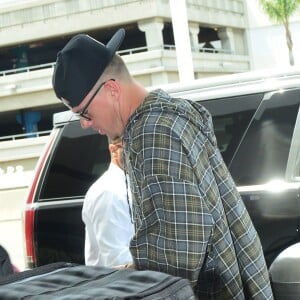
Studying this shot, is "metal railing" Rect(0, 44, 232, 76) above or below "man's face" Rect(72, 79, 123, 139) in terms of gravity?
above

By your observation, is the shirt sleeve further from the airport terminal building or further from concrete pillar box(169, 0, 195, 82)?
the airport terminal building

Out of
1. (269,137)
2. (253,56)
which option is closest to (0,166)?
(253,56)

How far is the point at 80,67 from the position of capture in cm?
238

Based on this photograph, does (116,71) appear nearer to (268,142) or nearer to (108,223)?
(108,223)

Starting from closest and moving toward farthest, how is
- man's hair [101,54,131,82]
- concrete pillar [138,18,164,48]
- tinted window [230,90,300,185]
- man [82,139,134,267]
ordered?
1. man's hair [101,54,131,82]
2. man [82,139,134,267]
3. tinted window [230,90,300,185]
4. concrete pillar [138,18,164,48]

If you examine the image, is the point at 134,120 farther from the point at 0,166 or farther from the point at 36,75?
the point at 36,75

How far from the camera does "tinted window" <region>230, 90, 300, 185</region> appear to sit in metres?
4.30

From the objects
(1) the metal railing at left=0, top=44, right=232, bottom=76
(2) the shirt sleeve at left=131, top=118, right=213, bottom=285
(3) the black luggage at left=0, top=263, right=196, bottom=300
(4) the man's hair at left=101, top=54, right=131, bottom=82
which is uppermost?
(1) the metal railing at left=0, top=44, right=232, bottom=76

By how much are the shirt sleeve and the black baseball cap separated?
0.84ft

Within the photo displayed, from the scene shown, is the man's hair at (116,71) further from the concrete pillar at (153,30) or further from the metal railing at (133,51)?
the concrete pillar at (153,30)

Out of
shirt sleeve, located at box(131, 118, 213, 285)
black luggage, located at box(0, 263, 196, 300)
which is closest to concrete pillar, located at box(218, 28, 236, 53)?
shirt sleeve, located at box(131, 118, 213, 285)

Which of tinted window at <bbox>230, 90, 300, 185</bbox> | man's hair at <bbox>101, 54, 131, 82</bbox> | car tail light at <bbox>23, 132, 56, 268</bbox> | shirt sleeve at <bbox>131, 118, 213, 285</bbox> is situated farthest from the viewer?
car tail light at <bbox>23, 132, 56, 268</bbox>

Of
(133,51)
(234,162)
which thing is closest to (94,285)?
(234,162)

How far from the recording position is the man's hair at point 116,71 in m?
2.41
